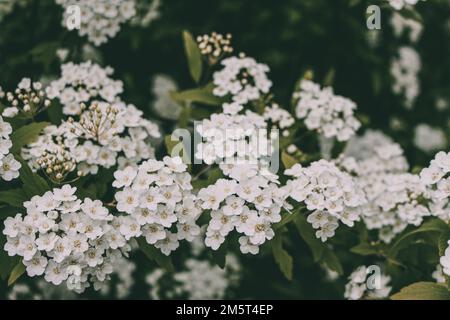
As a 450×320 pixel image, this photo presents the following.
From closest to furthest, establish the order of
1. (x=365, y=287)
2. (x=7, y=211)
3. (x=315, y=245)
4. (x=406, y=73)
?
(x=7, y=211) < (x=315, y=245) < (x=365, y=287) < (x=406, y=73)

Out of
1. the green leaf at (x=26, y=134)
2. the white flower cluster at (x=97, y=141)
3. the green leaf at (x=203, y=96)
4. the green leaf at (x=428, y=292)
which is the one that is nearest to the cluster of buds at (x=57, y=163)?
the white flower cluster at (x=97, y=141)

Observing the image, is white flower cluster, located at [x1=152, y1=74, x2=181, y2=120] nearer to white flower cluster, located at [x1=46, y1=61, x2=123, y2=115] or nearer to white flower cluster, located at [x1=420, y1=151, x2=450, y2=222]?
white flower cluster, located at [x1=46, y1=61, x2=123, y2=115]

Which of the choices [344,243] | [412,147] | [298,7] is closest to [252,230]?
[344,243]

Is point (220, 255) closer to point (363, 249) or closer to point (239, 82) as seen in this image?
point (363, 249)

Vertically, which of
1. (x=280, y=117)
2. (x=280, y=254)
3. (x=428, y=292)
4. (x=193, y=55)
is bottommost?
(x=428, y=292)

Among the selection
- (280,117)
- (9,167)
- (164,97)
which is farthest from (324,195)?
(164,97)

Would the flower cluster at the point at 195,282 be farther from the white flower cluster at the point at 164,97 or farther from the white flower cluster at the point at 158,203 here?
the white flower cluster at the point at 158,203
